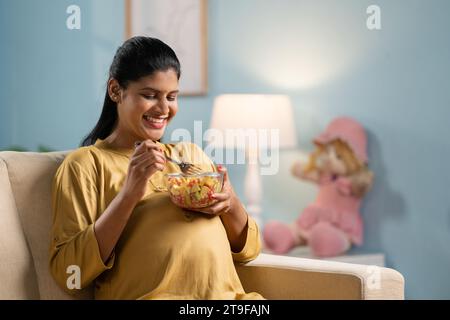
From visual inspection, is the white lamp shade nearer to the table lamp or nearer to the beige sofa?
the table lamp

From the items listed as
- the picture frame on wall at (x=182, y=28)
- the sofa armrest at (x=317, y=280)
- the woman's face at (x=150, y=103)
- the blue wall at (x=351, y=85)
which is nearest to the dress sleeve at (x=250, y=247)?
the sofa armrest at (x=317, y=280)

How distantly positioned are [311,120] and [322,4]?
20.6 inches

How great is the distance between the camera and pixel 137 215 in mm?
1809

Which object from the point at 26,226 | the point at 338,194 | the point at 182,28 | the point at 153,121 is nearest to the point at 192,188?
the point at 153,121

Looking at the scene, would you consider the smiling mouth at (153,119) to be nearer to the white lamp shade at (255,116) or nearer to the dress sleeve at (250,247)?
the dress sleeve at (250,247)

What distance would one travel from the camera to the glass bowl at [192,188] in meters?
1.73

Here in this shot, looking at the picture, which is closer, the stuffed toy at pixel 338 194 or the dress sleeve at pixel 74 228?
the dress sleeve at pixel 74 228

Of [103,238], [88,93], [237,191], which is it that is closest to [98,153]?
[103,238]

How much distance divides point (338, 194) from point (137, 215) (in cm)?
165

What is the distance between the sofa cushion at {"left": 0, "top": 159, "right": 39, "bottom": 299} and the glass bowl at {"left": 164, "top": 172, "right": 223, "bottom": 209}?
38cm

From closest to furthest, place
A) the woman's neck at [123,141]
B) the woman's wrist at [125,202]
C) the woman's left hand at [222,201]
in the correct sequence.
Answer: the woman's wrist at [125,202] < the woman's left hand at [222,201] < the woman's neck at [123,141]

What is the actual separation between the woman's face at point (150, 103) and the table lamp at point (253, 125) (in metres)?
1.40

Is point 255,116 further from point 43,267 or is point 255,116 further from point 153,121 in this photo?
point 43,267

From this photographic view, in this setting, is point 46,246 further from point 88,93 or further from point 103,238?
point 88,93
